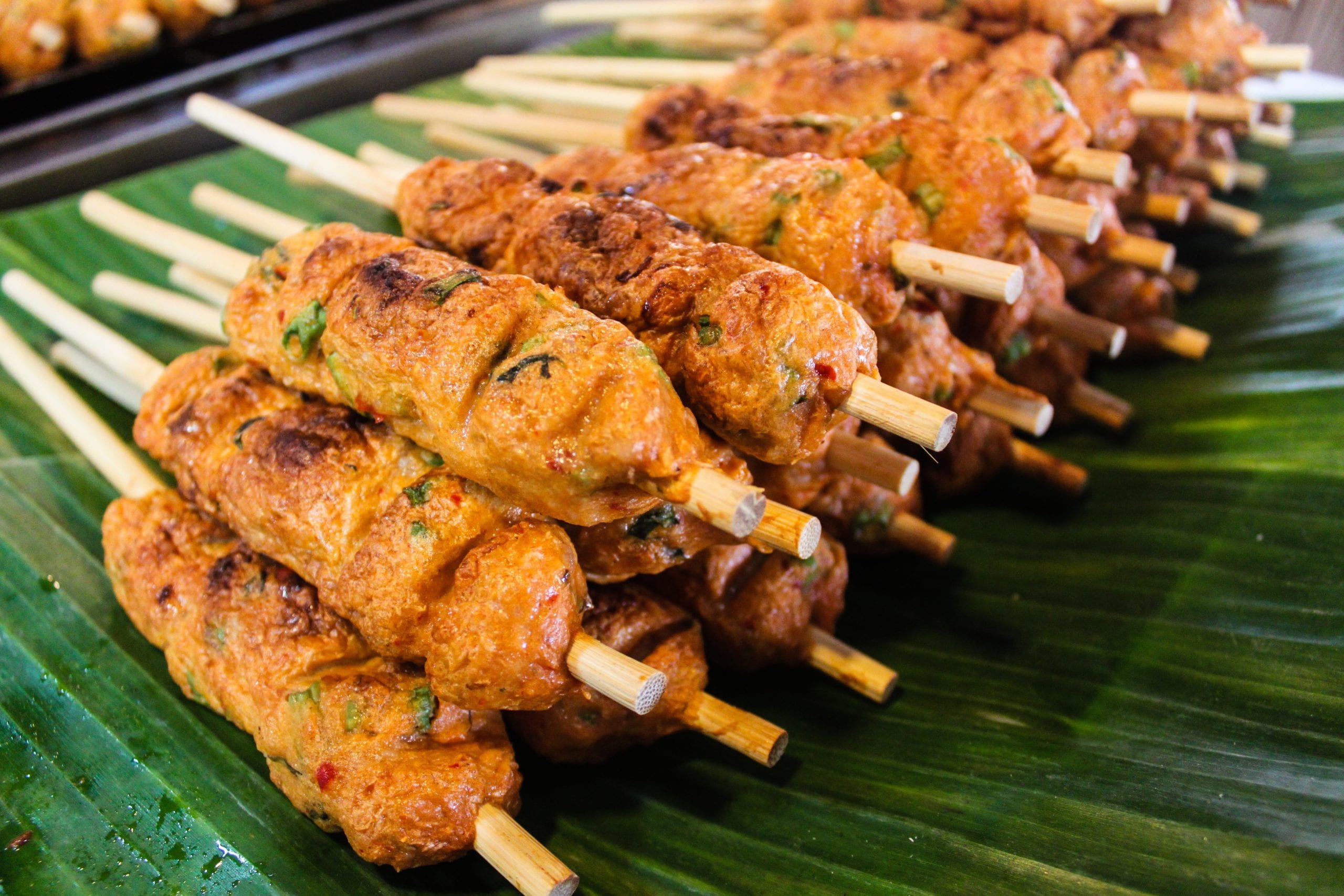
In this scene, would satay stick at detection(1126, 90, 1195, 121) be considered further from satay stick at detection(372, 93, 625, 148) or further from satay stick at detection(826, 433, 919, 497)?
satay stick at detection(372, 93, 625, 148)

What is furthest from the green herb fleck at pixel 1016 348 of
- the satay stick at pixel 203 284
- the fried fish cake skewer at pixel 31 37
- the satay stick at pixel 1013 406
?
the fried fish cake skewer at pixel 31 37

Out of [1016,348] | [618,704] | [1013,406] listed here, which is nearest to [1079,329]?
[1016,348]

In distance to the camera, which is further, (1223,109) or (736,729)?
(1223,109)

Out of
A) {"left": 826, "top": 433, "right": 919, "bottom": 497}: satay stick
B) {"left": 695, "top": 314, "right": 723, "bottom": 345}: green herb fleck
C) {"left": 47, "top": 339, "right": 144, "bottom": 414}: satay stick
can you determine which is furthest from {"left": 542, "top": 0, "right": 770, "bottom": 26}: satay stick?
{"left": 47, "top": 339, "right": 144, "bottom": 414}: satay stick

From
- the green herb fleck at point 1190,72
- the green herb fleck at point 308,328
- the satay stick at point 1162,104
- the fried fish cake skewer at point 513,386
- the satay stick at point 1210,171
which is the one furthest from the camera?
the satay stick at point 1210,171

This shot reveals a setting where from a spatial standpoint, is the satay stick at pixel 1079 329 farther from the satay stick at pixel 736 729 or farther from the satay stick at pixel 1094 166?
the satay stick at pixel 736 729

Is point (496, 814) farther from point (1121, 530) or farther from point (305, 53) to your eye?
point (305, 53)

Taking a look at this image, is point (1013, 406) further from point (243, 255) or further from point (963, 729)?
point (243, 255)
